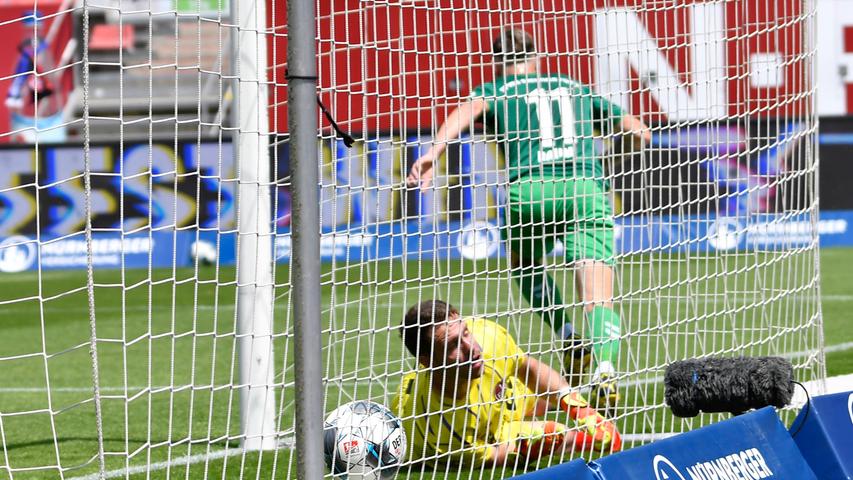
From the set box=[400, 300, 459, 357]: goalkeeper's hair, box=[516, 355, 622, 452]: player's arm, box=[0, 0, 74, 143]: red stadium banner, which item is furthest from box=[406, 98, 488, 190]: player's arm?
box=[0, 0, 74, 143]: red stadium banner

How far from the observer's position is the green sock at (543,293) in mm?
5312

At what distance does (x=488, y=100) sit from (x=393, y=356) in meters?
3.49

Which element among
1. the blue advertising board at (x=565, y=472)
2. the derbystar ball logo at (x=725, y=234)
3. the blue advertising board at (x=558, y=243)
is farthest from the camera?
the derbystar ball logo at (x=725, y=234)

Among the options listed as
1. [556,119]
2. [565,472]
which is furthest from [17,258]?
[565,472]

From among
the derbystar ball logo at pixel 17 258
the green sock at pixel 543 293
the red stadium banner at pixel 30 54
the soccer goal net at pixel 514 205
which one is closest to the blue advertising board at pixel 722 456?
the soccer goal net at pixel 514 205

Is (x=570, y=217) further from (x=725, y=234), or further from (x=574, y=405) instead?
(x=574, y=405)

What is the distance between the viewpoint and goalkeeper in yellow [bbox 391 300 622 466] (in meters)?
4.71

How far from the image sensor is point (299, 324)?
3.01 meters

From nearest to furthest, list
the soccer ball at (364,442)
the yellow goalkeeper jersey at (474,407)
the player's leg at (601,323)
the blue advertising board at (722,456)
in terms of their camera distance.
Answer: the blue advertising board at (722,456)
the soccer ball at (364,442)
the yellow goalkeeper jersey at (474,407)
the player's leg at (601,323)

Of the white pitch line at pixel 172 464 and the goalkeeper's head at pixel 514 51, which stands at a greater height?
the goalkeeper's head at pixel 514 51

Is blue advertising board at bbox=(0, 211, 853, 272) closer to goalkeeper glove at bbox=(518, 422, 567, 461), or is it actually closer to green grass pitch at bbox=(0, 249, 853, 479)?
green grass pitch at bbox=(0, 249, 853, 479)

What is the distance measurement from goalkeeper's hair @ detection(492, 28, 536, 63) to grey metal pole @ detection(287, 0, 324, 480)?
173 centimetres

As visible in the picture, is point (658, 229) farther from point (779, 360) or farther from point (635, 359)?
point (779, 360)

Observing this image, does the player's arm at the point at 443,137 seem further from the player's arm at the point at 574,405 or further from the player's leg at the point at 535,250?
the player's arm at the point at 574,405
